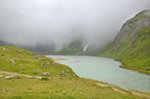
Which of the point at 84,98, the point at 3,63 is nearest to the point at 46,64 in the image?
the point at 3,63

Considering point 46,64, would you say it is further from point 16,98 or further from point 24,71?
point 16,98

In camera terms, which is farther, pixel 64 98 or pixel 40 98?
pixel 64 98

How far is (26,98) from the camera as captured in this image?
1645 cm

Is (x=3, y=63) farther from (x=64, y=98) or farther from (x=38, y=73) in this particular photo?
(x=64, y=98)

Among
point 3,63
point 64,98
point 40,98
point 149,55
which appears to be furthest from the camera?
point 149,55

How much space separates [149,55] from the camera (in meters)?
198

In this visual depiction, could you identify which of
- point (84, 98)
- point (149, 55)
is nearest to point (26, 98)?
point (84, 98)

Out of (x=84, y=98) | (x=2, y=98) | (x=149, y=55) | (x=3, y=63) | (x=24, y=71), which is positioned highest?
(x=149, y=55)

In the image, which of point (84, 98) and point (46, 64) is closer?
point (84, 98)

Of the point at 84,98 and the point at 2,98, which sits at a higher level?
the point at 2,98

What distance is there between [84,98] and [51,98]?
21.8 ft

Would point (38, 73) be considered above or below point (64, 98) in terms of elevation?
above

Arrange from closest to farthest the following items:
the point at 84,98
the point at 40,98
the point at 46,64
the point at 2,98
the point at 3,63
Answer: the point at 2,98 → the point at 40,98 → the point at 84,98 → the point at 3,63 → the point at 46,64

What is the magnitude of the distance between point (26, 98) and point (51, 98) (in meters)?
3.61
